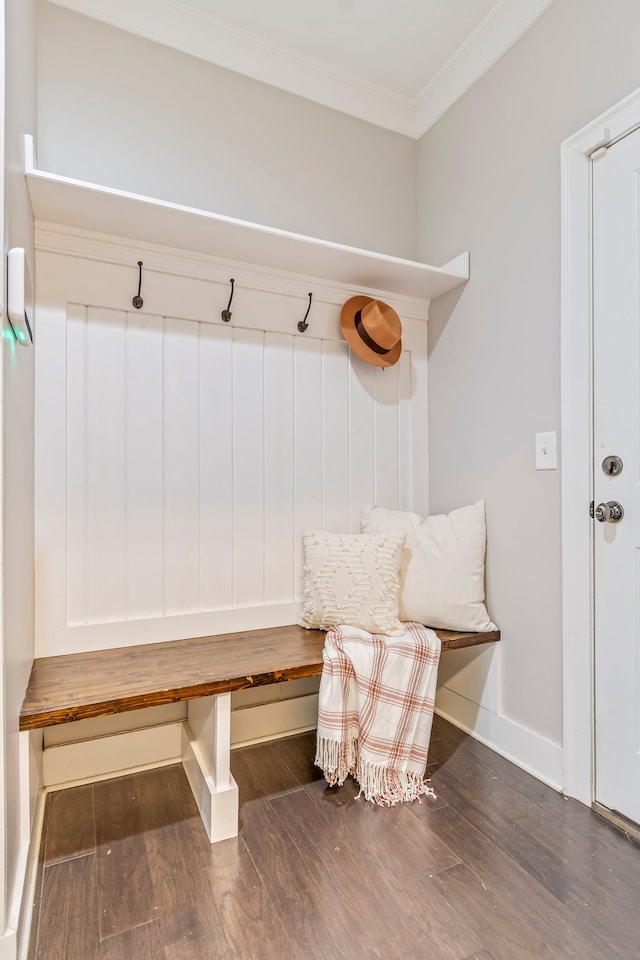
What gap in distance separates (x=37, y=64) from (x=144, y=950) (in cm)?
238

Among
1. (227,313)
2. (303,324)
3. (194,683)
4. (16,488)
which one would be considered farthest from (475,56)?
(194,683)

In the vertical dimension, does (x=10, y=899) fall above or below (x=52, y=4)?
below

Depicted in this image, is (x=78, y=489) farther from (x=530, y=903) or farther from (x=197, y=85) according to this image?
(x=530, y=903)

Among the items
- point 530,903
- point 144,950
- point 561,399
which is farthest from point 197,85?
point 530,903

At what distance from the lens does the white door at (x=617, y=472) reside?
1421mm

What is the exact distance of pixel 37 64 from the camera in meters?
1.58

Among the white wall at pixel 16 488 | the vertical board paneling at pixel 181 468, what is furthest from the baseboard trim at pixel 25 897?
the vertical board paneling at pixel 181 468

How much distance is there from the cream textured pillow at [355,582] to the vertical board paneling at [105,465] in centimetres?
65

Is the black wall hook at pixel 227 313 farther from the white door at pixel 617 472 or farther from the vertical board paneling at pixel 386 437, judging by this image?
the white door at pixel 617 472

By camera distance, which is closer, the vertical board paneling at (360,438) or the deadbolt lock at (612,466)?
the deadbolt lock at (612,466)

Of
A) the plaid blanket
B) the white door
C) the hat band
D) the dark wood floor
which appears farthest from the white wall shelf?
the dark wood floor

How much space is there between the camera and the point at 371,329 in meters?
1.97

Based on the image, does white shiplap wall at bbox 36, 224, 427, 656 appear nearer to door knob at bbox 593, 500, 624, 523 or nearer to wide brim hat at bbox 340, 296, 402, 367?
wide brim hat at bbox 340, 296, 402, 367

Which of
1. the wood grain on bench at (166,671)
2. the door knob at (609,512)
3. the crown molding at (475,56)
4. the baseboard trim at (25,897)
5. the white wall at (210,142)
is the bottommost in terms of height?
the baseboard trim at (25,897)
